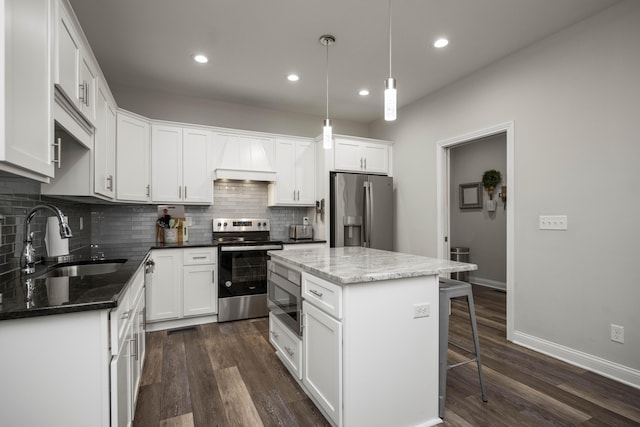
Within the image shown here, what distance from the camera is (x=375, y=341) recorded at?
1.73m

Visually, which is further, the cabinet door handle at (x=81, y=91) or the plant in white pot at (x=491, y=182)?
the plant in white pot at (x=491, y=182)

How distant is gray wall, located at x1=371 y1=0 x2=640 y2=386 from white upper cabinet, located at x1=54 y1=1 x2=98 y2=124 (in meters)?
3.48

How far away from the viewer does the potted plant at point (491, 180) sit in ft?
17.2

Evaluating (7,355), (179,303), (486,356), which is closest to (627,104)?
(486,356)

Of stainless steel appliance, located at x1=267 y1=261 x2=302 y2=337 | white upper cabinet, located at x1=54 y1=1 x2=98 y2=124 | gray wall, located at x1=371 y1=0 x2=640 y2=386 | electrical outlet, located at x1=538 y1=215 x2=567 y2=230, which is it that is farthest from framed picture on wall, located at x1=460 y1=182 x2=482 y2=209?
white upper cabinet, located at x1=54 y1=1 x2=98 y2=124

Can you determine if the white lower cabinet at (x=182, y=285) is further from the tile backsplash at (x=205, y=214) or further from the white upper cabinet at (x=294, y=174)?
the white upper cabinet at (x=294, y=174)

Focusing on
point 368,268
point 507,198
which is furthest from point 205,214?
point 507,198

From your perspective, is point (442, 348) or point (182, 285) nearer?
point (442, 348)

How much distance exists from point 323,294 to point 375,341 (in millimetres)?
375

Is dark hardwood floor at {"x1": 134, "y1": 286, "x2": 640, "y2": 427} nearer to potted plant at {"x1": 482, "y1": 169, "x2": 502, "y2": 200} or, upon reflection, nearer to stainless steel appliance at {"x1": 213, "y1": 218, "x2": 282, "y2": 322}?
stainless steel appliance at {"x1": 213, "y1": 218, "x2": 282, "y2": 322}

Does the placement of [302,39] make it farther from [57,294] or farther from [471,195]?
[471,195]

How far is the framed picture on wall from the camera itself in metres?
5.61

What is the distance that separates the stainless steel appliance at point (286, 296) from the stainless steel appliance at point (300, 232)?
1.61m

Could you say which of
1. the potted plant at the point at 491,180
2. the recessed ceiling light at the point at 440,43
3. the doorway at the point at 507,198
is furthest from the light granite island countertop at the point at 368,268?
the potted plant at the point at 491,180
